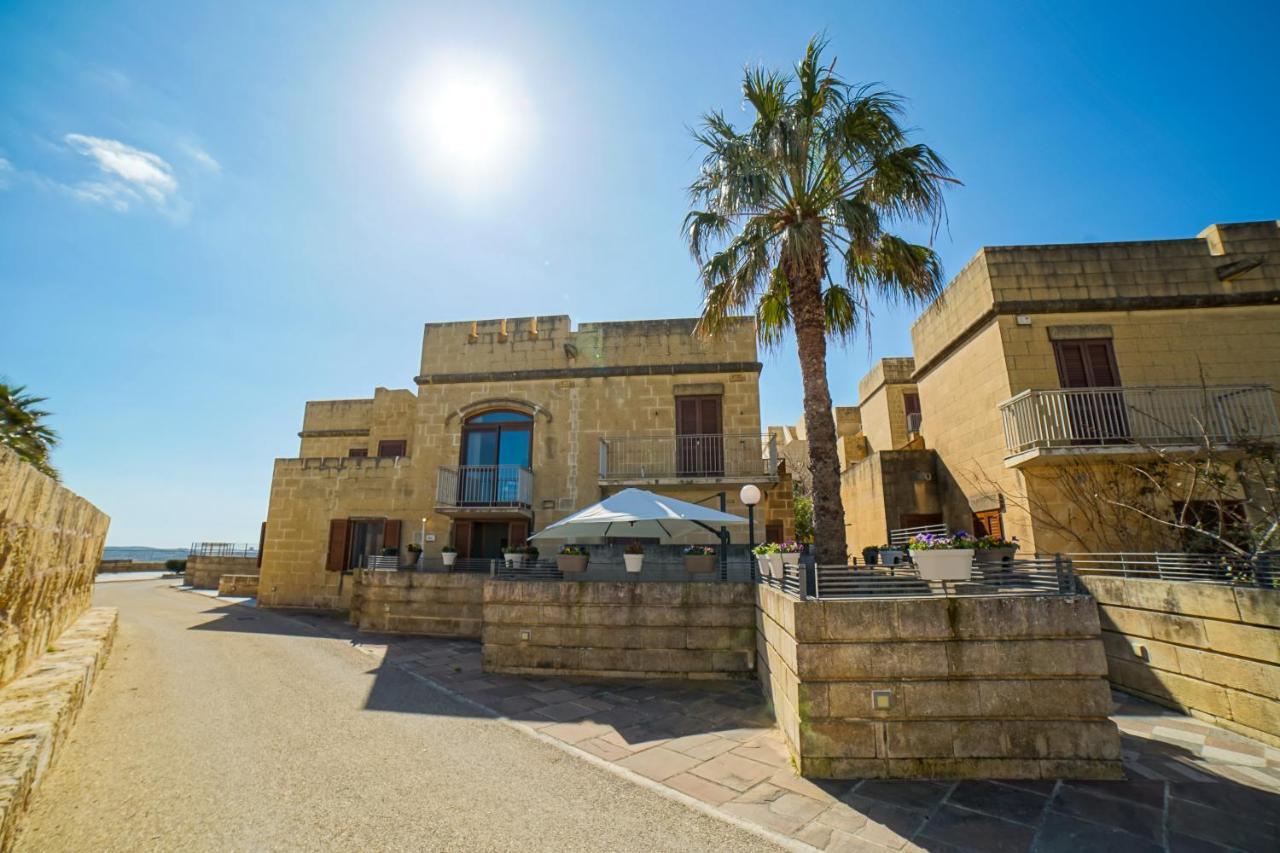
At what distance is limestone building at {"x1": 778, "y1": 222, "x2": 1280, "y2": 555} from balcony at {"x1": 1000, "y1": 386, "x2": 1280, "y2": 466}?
26mm

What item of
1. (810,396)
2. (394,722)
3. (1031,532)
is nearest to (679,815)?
(394,722)

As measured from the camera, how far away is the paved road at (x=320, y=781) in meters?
3.47

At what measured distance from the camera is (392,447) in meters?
17.2

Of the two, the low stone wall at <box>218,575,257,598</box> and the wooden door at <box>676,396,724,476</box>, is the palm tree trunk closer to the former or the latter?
the wooden door at <box>676,396,724,476</box>

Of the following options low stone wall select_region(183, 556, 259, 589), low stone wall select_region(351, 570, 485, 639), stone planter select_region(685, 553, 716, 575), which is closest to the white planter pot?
stone planter select_region(685, 553, 716, 575)

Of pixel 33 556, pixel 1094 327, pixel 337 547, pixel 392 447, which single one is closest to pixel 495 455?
pixel 337 547

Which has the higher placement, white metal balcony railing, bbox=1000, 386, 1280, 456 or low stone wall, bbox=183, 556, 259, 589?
white metal balcony railing, bbox=1000, 386, 1280, 456

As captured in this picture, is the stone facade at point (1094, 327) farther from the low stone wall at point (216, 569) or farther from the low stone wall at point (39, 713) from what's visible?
the low stone wall at point (216, 569)

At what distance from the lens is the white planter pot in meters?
4.93

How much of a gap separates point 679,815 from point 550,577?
16.1 feet

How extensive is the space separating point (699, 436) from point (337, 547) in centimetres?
1054

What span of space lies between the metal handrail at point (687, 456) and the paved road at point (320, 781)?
22.4ft

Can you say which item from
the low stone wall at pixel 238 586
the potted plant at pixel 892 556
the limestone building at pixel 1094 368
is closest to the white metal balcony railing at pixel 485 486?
the potted plant at pixel 892 556

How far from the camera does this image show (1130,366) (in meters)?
10.2
